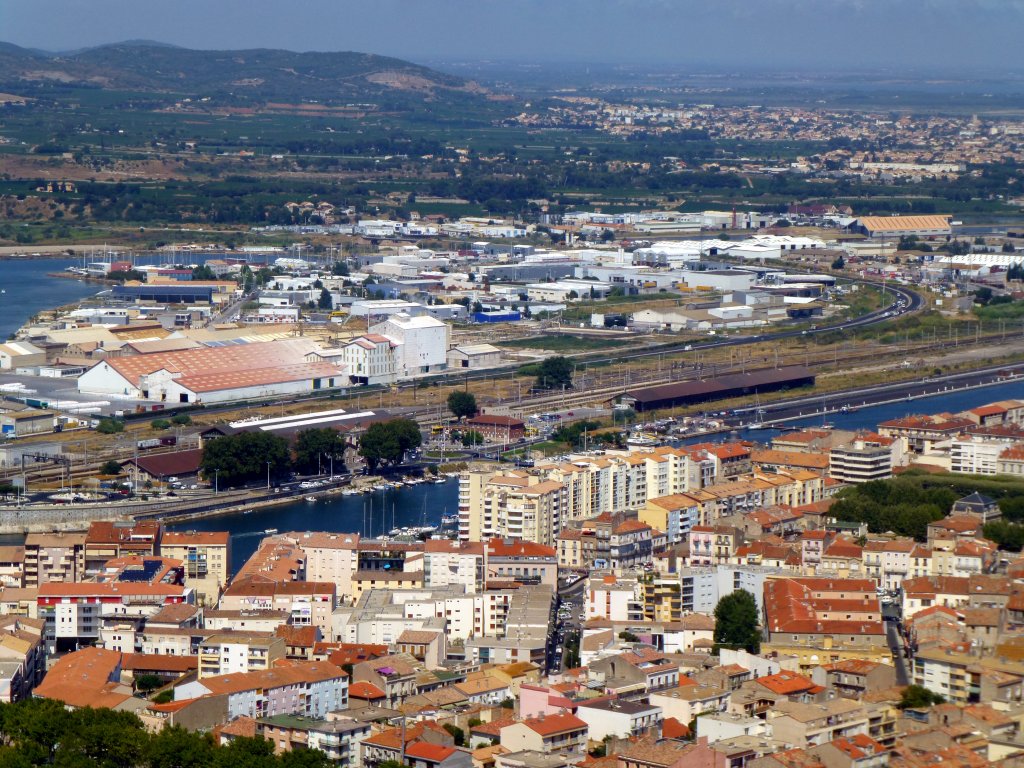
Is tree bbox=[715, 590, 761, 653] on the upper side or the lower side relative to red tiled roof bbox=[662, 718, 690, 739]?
upper

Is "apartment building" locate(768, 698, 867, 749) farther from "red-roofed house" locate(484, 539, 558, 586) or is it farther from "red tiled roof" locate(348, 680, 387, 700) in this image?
"red-roofed house" locate(484, 539, 558, 586)

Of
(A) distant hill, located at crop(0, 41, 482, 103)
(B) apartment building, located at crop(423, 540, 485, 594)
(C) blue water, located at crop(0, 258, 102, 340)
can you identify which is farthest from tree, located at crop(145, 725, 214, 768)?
(A) distant hill, located at crop(0, 41, 482, 103)

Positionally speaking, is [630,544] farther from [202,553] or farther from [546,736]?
[546,736]

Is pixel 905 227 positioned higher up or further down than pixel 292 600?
higher up

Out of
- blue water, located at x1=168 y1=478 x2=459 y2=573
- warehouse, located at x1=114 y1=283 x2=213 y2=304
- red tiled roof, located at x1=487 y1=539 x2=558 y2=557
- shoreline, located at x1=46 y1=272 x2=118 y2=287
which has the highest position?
warehouse, located at x1=114 y1=283 x2=213 y2=304

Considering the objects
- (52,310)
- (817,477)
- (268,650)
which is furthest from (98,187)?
(268,650)

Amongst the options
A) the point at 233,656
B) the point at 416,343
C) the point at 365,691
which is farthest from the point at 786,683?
the point at 416,343
